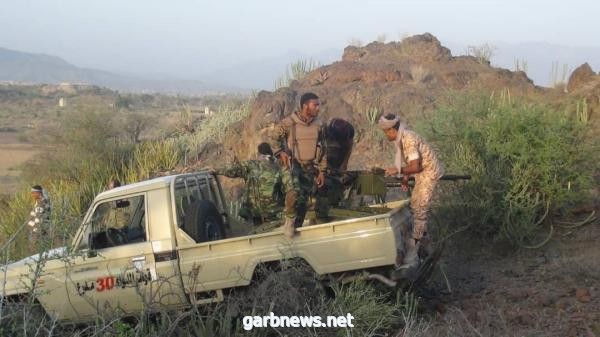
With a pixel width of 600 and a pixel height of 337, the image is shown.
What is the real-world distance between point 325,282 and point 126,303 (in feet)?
6.60

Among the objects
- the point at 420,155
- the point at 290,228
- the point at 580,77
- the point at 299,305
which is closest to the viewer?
the point at 299,305

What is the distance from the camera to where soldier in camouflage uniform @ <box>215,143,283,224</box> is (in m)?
7.05

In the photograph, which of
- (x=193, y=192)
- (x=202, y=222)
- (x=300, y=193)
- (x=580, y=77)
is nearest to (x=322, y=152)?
(x=300, y=193)

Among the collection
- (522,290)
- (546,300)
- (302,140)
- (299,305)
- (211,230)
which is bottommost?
(522,290)

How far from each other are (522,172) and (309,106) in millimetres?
3606

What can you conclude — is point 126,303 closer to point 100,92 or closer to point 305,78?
point 305,78

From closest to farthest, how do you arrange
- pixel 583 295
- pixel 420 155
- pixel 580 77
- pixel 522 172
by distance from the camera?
pixel 583 295 → pixel 420 155 → pixel 522 172 → pixel 580 77

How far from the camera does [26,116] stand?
2212 inches

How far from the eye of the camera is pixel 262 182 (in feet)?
23.4

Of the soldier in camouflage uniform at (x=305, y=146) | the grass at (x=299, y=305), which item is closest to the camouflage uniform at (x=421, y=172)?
the soldier in camouflage uniform at (x=305, y=146)

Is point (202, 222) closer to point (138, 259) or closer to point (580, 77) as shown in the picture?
point (138, 259)

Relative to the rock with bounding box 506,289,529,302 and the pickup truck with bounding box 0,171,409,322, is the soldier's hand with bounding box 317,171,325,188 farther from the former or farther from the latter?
the rock with bounding box 506,289,529,302

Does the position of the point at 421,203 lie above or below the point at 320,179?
below

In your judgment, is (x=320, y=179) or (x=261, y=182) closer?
(x=261, y=182)
